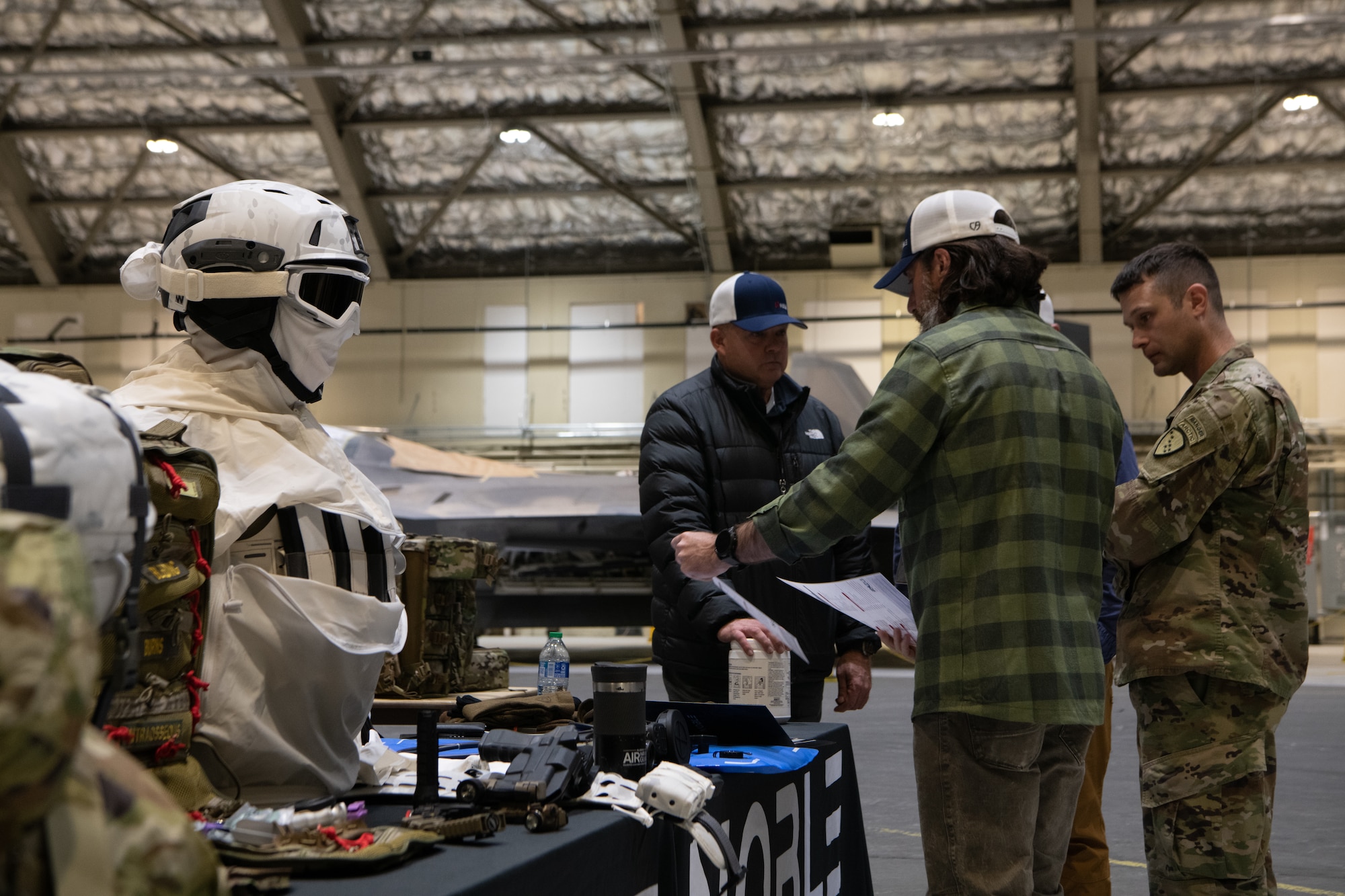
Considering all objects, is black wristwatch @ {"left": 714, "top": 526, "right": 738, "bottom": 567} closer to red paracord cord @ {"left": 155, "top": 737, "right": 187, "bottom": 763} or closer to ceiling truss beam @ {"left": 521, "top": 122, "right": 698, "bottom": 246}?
red paracord cord @ {"left": 155, "top": 737, "right": 187, "bottom": 763}

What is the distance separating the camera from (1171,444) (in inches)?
110

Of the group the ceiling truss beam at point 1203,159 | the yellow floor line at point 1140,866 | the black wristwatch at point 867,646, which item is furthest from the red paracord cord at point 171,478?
the ceiling truss beam at point 1203,159

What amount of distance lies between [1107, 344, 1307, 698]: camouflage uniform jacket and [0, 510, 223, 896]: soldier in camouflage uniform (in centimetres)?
233

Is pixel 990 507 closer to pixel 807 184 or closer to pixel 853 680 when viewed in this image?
pixel 853 680

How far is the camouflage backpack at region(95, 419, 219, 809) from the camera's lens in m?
1.65

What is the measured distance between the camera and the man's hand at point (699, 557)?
254 cm

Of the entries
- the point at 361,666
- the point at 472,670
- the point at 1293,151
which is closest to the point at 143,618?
the point at 361,666

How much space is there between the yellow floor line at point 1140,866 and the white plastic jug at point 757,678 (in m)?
1.54

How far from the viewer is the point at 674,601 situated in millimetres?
3404

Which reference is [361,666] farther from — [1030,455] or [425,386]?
[425,386]

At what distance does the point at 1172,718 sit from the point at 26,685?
252cm

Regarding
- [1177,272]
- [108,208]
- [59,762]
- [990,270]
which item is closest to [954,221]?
[990,270]

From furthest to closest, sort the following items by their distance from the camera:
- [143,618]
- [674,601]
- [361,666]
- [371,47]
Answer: [371,47] < [674,601] < [361,666] < [143,618]

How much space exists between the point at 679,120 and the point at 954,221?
51.1ft
